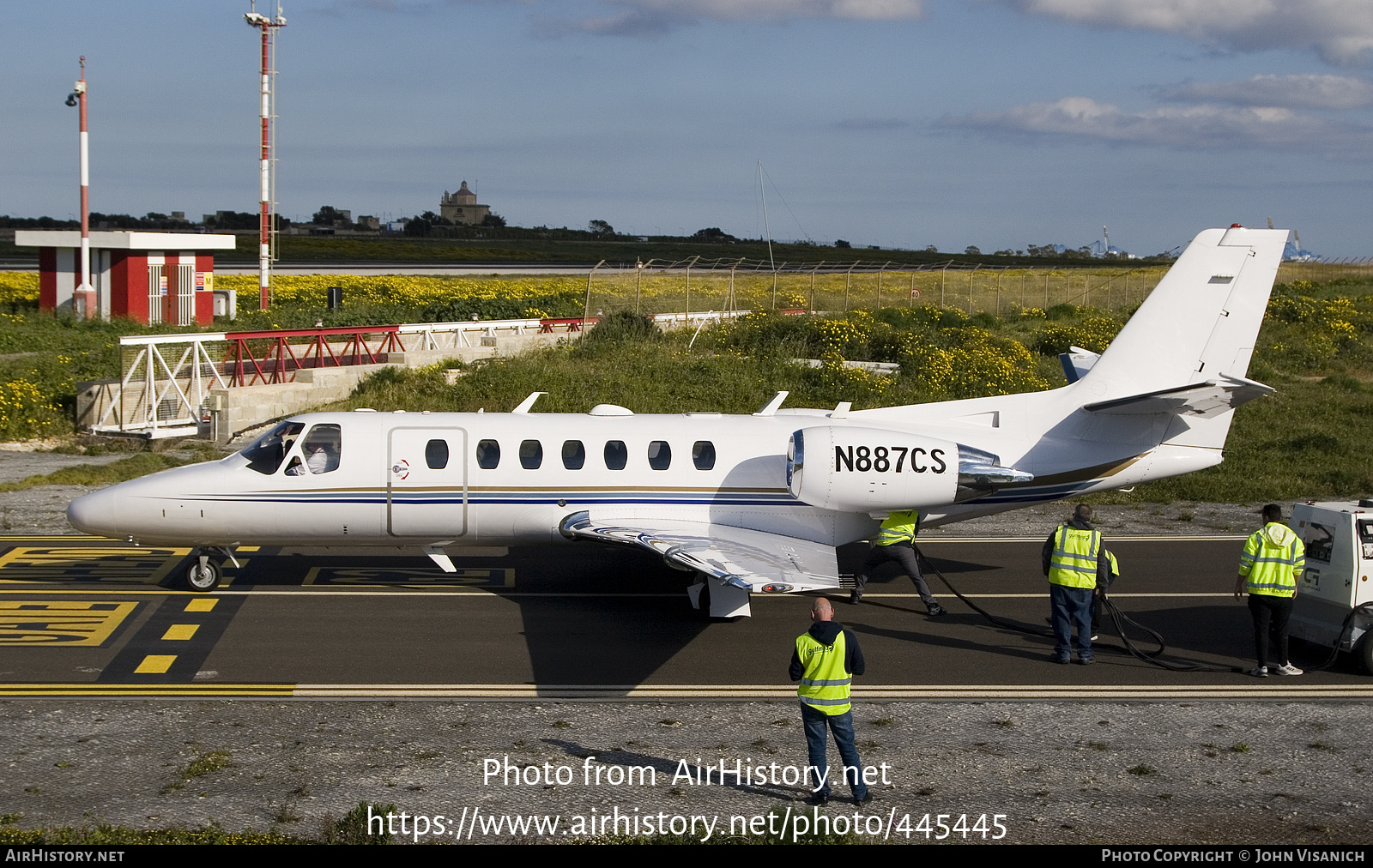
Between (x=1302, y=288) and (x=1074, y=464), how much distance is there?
175 feet

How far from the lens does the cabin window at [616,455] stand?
17.1 m

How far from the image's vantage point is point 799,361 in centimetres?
3503

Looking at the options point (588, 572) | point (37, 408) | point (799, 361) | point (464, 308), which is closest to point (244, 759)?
point (588, 572)

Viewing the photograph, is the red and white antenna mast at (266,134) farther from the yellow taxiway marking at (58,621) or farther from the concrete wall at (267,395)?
the yellow taxiway marking at (58,621)

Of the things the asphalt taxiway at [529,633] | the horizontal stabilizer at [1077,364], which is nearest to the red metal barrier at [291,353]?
the asphalt taxiway at [529,633]

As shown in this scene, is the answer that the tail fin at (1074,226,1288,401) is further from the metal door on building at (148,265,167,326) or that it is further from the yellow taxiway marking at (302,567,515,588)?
the metal door on building at (148,265,167,326)

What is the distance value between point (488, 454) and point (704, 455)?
3.12 m

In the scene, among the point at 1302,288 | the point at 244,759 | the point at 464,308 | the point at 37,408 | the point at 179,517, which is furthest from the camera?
the point at 1302,288

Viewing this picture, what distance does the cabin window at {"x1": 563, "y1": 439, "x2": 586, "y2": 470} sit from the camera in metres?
17.0

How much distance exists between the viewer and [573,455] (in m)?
17.1

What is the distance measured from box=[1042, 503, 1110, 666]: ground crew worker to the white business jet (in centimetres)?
250

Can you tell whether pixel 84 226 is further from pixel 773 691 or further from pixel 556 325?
pixel 773 691

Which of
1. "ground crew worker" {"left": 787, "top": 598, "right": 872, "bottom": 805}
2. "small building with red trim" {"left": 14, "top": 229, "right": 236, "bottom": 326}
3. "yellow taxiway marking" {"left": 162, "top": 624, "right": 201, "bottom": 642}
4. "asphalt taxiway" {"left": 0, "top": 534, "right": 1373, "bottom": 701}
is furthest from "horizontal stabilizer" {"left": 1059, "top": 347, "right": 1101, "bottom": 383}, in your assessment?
"small building with red trim" {"left": 14, "top": 229, "right": 236, "bottom": 326}

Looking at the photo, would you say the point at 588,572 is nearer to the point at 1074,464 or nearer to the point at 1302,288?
the point at 1074,464
